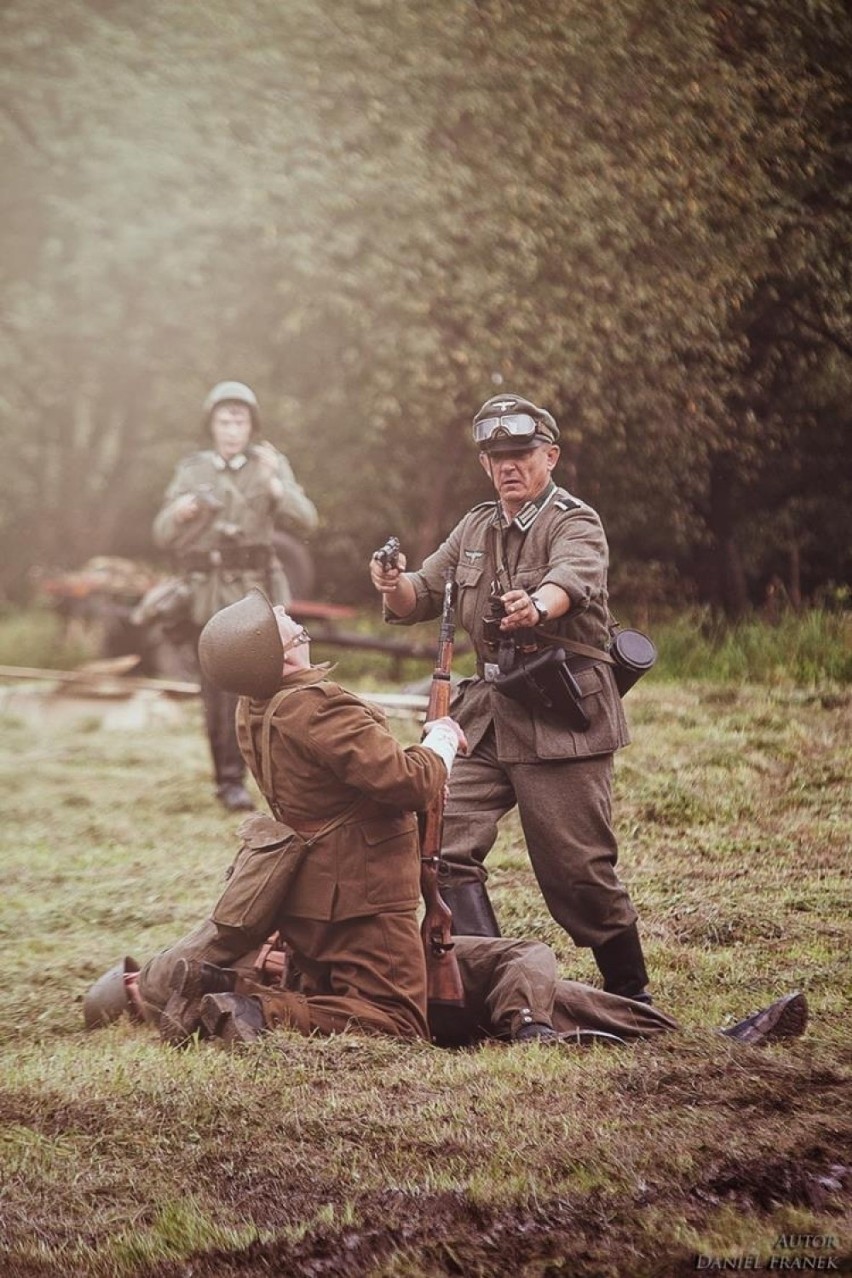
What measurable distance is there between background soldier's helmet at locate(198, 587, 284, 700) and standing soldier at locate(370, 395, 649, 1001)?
47cm

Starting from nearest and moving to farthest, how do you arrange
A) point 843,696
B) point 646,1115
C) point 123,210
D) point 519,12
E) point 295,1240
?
1. point 295,1240
2. point 646,1115
3. point 843,696
4. point 519,12
5. point 123,210

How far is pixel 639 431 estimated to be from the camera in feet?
23.3

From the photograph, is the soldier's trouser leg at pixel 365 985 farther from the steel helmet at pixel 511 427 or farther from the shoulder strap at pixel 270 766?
the steel helmet at pixel 511 427

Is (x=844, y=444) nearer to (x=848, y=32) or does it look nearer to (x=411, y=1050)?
(x=848, y=32)

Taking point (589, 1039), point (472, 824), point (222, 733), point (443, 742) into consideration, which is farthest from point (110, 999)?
point (222, 733)

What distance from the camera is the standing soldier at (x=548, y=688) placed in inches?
184

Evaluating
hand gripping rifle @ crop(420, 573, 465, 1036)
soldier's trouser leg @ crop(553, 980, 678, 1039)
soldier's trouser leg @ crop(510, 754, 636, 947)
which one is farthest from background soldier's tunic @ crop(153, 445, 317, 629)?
soldier's trouser leg @ crop(553, 980, 678, 1039)

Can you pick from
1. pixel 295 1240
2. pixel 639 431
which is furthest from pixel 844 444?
pixel 295 1240

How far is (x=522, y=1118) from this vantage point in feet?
12.5

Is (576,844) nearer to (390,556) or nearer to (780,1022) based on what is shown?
(780,1022)

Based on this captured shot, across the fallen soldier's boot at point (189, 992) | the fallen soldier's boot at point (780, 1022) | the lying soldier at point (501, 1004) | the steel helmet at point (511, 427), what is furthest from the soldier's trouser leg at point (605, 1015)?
the steel helmet at point (511, 427)

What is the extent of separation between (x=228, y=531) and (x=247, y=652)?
374cm

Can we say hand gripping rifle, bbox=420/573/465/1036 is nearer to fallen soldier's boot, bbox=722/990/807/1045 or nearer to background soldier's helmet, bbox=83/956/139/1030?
fallen soldier's boot, bbox=722/990/807/1045

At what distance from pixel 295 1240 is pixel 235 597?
510 cm
